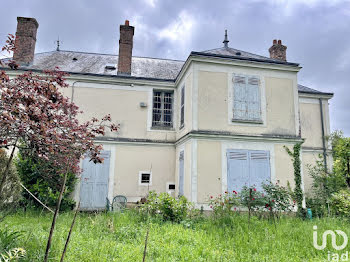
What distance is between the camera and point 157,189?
10.3 m

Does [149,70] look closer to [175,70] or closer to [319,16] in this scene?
[175,70]

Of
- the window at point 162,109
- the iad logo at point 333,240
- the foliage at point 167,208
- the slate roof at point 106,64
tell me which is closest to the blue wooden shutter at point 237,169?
the foliage at point 167,208

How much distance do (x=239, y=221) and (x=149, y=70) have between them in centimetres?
886

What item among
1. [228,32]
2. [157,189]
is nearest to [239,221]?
[157,189]

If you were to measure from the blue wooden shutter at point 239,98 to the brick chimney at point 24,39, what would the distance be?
9.52 m

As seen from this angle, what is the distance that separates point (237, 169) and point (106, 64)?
8413mm

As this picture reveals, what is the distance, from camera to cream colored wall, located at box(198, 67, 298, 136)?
354 inches

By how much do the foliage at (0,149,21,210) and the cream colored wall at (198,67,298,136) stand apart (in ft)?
19.8

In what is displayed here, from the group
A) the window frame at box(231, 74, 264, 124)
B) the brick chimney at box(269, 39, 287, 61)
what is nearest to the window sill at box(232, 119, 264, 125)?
the window frame at box(231, 74, 264, 124)

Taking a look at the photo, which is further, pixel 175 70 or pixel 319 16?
pixel 175 70

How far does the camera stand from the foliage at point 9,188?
3.95m

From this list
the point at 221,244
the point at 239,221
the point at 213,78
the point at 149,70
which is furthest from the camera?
the point at 149,70

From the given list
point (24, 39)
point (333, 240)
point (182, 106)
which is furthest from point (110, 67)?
point (333, 240)

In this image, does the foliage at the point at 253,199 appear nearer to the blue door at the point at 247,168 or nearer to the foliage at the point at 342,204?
the blue door at the point at 247,168
